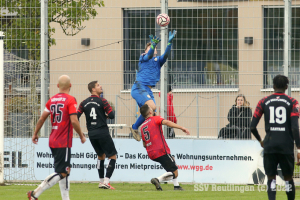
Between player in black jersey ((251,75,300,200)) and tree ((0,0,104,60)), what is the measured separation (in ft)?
19.1

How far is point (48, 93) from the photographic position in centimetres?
1138

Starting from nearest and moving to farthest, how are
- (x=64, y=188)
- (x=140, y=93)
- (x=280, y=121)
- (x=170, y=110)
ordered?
(x=280, y=121)
(x=64, y=188)
(x=140, y=93)
(x=170, y=110)

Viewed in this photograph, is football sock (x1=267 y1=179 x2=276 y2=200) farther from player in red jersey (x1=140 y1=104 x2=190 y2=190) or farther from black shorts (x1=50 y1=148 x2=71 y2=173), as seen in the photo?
black shorts (x1=50 y1=148 x2=71 y2=173)

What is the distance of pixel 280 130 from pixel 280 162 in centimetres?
44

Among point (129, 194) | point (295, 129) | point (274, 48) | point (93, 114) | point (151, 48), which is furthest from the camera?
point (274, 48)

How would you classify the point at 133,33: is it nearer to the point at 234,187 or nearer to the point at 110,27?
the point at 110,27

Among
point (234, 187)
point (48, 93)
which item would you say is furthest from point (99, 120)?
point (234, 187)

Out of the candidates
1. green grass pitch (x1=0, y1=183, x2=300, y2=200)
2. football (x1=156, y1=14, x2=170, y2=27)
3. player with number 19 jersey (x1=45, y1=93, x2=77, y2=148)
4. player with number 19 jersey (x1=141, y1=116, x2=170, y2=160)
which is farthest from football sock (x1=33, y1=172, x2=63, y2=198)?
football (x1=156, y1=14, x2=170, y2=27)

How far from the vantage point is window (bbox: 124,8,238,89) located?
1080cm

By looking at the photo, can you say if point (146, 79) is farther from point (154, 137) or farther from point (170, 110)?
point (154, 137)

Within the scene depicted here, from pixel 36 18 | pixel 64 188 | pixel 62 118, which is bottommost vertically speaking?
pixel 64 188

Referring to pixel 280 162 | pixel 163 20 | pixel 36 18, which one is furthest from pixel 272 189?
pixel 36 18

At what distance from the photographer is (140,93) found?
10211 mm

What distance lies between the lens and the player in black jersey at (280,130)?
636 cm
